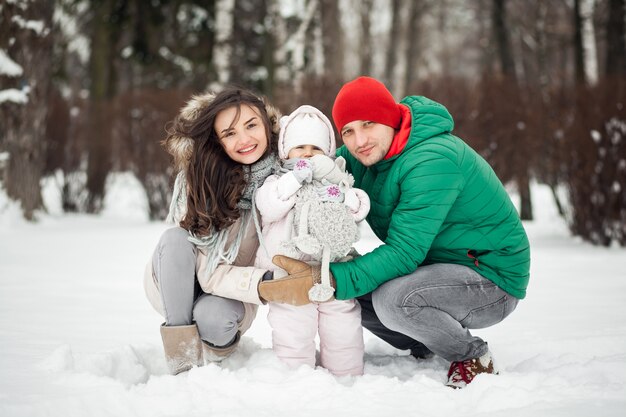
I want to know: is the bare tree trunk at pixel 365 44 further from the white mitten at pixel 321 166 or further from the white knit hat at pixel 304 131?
the white mitten at pixel 321 166

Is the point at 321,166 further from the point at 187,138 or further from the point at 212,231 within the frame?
the point at 187,138

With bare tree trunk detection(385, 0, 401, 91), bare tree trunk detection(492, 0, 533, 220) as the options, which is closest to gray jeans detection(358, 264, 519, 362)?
bare tree trunk detection(492, 0, 533, 220)

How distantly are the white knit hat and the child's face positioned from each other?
0.05 feet

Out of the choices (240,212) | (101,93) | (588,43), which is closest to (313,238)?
(240,212)

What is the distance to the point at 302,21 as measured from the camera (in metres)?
11.2

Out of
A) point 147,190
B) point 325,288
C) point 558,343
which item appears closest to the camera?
point 325,288

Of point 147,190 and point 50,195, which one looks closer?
point 147,190

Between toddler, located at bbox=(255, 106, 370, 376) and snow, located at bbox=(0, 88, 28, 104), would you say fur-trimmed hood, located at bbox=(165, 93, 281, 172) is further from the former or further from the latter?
snow, located at bbox=(0, 88, 28, 104)

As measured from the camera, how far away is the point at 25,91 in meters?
7.02

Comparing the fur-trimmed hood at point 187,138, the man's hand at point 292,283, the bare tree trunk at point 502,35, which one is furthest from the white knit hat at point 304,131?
the bare tree trunk at point 502,35

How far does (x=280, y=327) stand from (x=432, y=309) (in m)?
0.62

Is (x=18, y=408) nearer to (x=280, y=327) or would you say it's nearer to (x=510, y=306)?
(x=280, y=327)

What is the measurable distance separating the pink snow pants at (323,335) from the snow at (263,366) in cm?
7

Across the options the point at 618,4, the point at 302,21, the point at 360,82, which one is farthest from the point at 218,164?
the point at 302,21
